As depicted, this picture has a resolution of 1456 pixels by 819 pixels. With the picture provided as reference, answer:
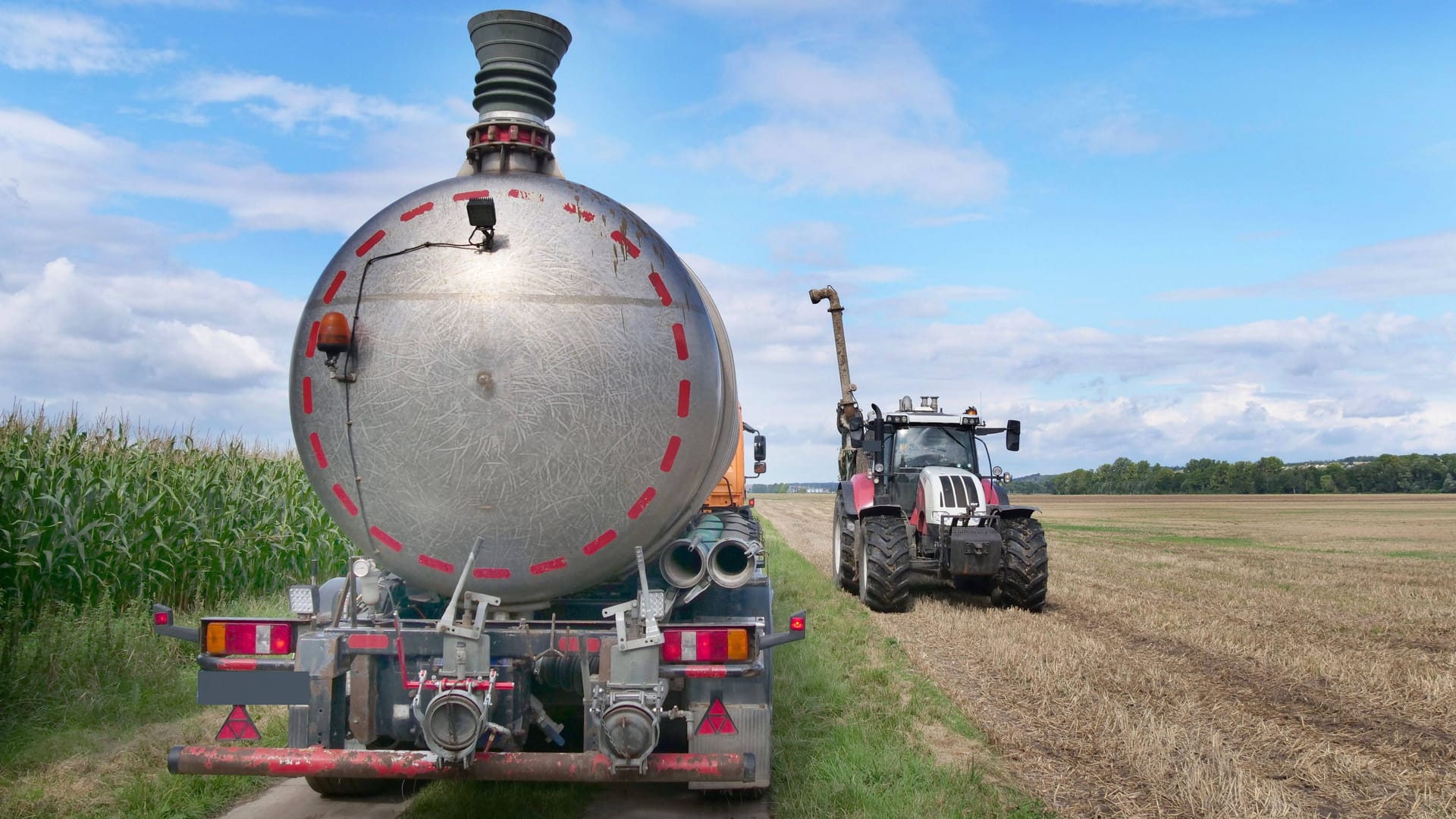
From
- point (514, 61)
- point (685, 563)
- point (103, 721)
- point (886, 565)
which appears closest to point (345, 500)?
point (685, 563)

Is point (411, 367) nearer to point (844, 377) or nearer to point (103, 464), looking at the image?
point (103, 464)

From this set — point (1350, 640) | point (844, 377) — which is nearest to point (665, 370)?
point (1350, 640)

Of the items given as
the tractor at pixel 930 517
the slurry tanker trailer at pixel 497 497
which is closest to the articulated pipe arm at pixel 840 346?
the tractor at pixel 930 517

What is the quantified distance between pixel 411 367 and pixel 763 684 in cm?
216

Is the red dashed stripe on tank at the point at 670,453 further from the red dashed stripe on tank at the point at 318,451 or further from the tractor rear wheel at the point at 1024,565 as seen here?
the tractor rear wheel at the point at 1024,565

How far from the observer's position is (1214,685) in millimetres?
7891

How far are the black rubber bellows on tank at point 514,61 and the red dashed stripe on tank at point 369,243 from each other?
3.09ft

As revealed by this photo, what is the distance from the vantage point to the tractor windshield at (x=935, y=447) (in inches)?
527

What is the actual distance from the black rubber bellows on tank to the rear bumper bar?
297cm

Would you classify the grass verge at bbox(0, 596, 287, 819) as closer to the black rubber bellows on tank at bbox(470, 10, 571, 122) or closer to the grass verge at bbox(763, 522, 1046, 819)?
the grass verge at bbox(763, 522, 1046, 819)

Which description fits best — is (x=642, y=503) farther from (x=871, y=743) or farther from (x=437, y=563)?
(x=871, y=743)

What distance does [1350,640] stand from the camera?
984 cm

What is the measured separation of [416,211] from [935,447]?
33.3 feet

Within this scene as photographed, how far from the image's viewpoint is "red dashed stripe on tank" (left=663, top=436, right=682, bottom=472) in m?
4.24
